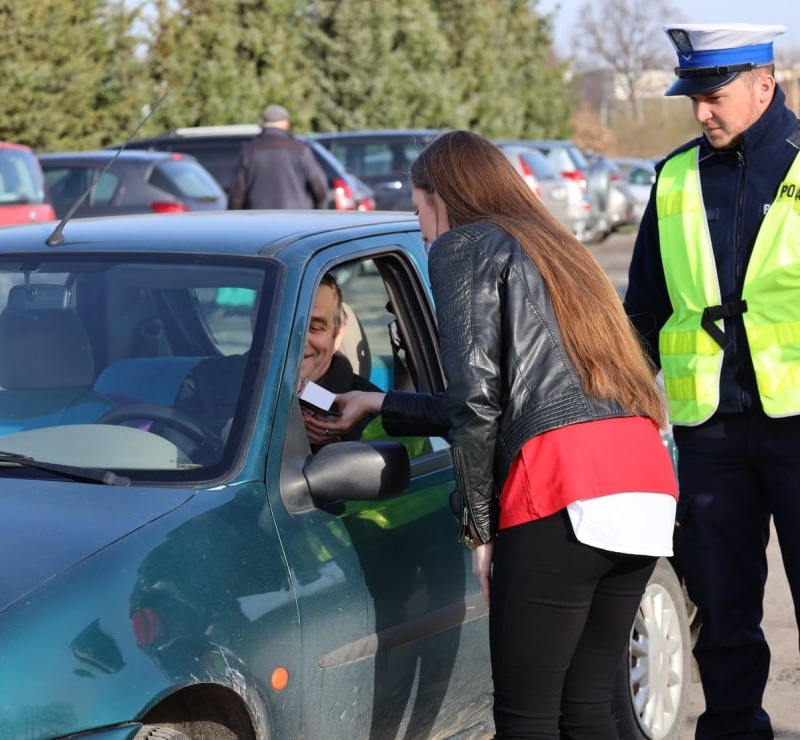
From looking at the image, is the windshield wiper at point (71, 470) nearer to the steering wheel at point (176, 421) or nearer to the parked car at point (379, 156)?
the steering wheel at point (176, 421)

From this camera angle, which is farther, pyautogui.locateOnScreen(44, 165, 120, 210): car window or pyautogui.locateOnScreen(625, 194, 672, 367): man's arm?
pyautogui.locateOnScreen(44, 165, 120, 210): car window

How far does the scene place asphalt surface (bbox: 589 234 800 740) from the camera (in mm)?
4641

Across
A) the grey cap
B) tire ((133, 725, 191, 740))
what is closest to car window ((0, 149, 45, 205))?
the grey cap

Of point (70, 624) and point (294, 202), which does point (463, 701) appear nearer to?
point (70, 624)

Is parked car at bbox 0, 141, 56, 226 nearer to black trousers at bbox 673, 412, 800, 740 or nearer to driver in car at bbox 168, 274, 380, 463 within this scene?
driver in car at bbox 168, 274, 380, 463

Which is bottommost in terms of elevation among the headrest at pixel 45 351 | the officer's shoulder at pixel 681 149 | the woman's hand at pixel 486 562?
the woman's hand at pixel 486 562

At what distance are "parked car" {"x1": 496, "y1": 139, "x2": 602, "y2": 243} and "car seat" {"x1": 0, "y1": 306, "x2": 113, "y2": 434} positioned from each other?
2130cm

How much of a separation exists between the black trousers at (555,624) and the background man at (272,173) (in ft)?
30.0

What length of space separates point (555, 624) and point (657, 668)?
1335 mm

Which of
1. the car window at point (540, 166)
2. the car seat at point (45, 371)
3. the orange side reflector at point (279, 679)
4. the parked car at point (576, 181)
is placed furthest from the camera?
the parked car at point (576, 181)

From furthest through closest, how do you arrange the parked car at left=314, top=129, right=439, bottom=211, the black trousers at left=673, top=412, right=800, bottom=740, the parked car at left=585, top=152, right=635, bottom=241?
the parked car at left=585, top=152, right=635, bottom=241 < the parked car at left=314, top=129, right=439, bottom=211 < the black trousers at left=673, top=412, right=800, bottom=740

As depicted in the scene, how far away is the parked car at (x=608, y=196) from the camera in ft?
92.9

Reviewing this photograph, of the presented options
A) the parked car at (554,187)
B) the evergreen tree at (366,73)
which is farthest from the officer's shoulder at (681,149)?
the evergreen tree at (366,73)

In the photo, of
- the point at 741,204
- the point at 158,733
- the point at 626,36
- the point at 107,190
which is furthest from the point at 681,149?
the point at 626,36
